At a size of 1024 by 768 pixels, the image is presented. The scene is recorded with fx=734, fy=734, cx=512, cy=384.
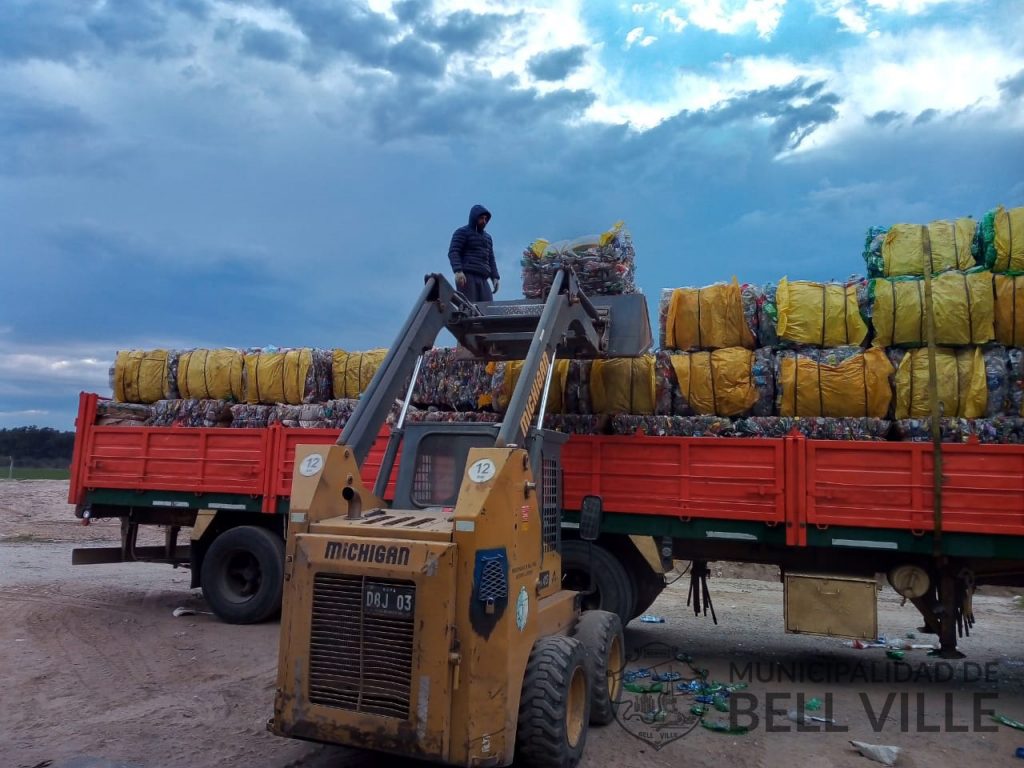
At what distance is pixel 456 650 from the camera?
12.9 feet

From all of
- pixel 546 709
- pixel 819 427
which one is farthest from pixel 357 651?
pixel 819 427

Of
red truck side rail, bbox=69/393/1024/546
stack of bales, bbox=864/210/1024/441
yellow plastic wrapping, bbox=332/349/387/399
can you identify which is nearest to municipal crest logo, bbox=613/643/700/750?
red truck side rail, bbox=69/393/1024/546

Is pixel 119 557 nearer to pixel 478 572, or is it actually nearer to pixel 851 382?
pixel 478 572

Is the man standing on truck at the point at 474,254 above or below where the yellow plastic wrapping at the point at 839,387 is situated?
above

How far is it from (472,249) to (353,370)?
2680 millimetres

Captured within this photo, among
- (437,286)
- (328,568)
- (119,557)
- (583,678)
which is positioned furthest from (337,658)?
(119,557)

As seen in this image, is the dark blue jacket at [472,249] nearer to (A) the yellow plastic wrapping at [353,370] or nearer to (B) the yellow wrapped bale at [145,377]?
(A) the yellow plastic wrapping at [353,370]

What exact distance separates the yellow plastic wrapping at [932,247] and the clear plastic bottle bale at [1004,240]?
188 millimetres

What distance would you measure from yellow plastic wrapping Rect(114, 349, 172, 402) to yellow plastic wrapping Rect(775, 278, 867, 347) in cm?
816

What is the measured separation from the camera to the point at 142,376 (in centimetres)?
1032

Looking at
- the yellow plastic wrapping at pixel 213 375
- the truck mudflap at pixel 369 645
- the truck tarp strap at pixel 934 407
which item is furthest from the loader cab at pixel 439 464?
the yellow plastic wrapping at pixel 213 375

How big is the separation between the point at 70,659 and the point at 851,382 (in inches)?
321

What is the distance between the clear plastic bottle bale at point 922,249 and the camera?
715cm

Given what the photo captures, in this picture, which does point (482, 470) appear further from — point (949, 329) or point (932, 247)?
point (932, 247)
